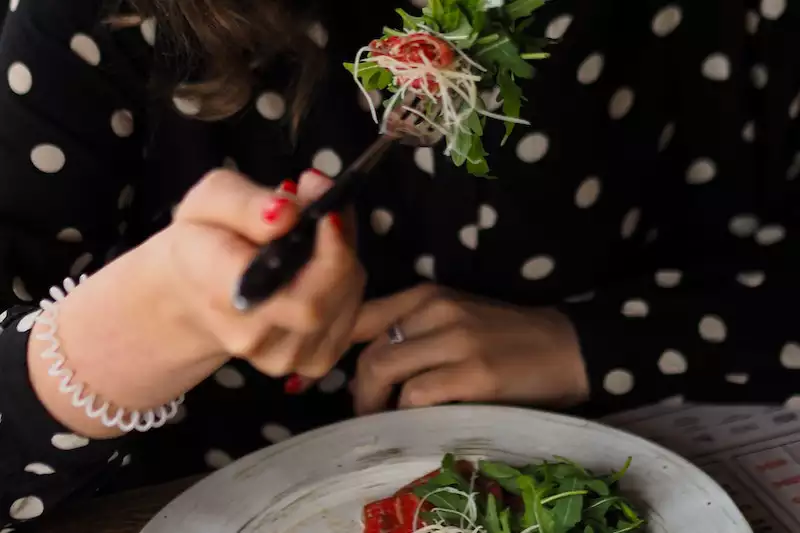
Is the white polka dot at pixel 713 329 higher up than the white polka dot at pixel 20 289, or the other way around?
the white polka dot at pixel 20 289

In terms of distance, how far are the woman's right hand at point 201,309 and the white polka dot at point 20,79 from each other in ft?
0.84

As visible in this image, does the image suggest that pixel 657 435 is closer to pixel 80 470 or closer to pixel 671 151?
pixel 671 151

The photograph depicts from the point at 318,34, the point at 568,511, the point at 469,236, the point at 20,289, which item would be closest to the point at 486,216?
the point at 469,236

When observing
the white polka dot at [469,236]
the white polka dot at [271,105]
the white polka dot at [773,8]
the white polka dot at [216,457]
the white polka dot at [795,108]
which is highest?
the white polka dot at [773,8]

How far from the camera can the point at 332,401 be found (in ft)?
2.91

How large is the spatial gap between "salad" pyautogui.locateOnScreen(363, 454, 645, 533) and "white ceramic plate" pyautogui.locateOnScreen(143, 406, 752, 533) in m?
0.02

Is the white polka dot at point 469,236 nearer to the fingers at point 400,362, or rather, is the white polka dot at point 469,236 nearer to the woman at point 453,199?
the woman at point 453,199

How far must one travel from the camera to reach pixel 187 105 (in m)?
0.79

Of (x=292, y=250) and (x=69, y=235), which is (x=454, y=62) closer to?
(x=292, y=250)

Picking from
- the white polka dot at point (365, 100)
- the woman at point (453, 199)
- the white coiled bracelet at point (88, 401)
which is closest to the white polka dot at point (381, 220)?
the woman at point (453, 199)

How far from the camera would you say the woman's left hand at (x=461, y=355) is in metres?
0.76

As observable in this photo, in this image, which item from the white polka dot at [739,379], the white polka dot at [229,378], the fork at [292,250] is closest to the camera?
the fork at [292,250]

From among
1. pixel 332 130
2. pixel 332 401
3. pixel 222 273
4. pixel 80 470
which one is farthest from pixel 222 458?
pixel 222 273

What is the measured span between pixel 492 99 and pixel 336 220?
0.18 m
